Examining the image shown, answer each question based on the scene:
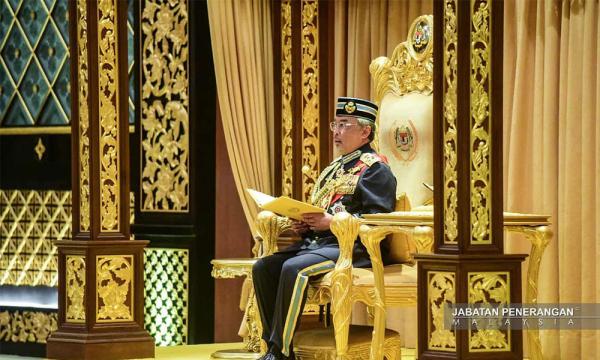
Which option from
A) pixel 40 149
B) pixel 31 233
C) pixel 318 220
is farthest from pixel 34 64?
pixel 318 220

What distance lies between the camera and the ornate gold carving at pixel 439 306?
175 inches

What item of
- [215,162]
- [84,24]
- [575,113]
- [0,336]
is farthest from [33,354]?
[575,113]

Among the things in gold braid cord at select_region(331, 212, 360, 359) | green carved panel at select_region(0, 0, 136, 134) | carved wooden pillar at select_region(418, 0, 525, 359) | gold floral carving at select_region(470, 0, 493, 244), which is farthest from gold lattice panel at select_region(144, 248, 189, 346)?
gold floral carving at select_region(470, 0, 493, 244)

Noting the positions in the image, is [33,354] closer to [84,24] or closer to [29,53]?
[29,53]

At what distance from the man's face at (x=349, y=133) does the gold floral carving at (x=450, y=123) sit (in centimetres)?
72

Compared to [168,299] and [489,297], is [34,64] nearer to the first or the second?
[168,299]

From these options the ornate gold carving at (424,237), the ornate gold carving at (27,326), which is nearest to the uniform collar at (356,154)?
the ornate gold carving at (424,237)

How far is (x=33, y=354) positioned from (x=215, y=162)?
2.01m

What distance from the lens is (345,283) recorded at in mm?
4773

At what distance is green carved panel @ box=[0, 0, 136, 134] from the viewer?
798 centimetres

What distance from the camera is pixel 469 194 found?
14.7ft

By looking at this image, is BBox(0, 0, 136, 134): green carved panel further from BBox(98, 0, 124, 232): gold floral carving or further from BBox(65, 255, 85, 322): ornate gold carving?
BBox(65, 255, 85, 322): ornate gold carving

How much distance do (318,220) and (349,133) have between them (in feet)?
1.55

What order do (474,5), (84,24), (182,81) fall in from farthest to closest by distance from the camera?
(182,81) → (84,24) → (474,5)
